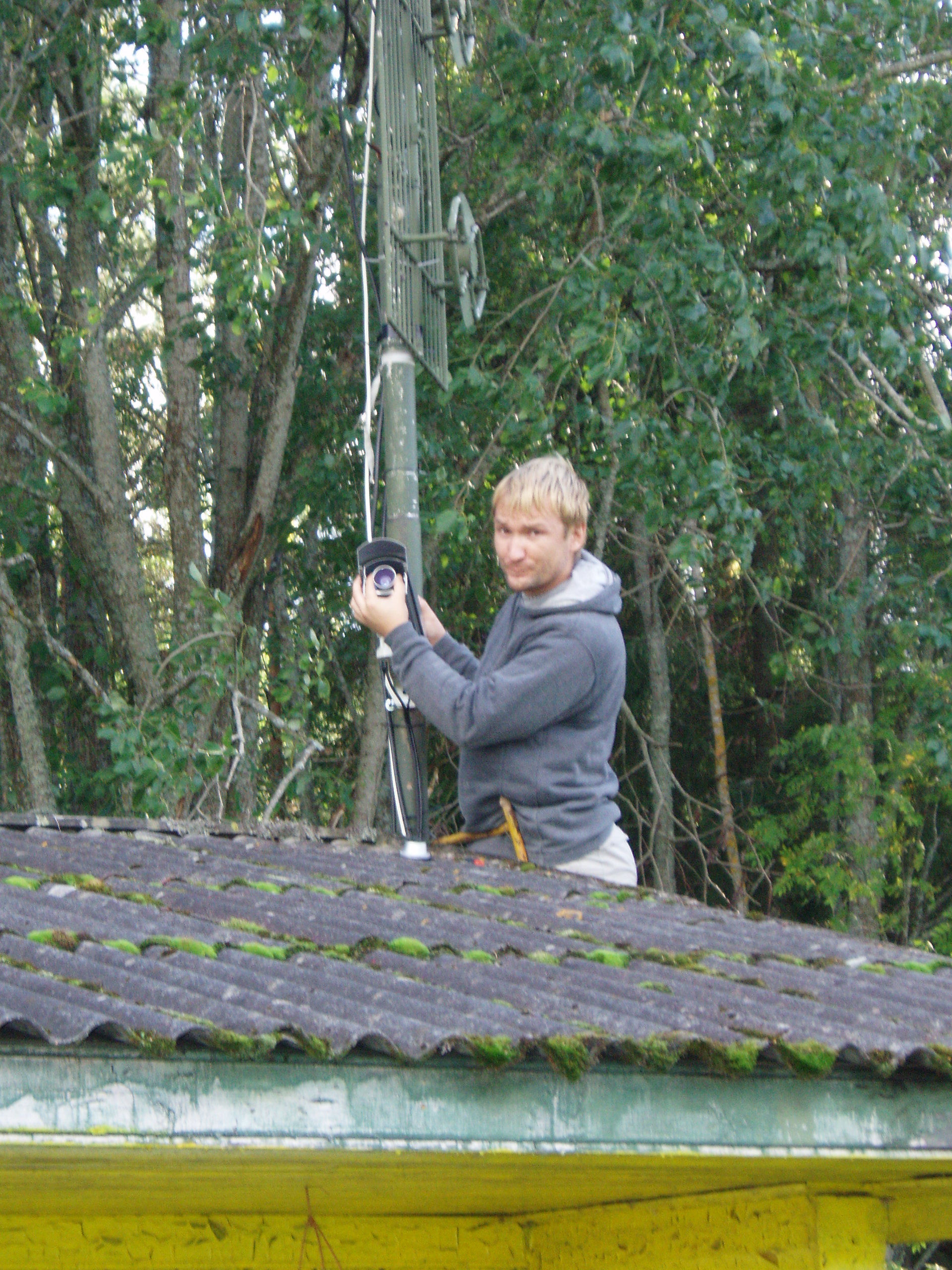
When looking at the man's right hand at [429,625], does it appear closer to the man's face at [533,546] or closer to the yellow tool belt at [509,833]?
the man's face at [533,546]

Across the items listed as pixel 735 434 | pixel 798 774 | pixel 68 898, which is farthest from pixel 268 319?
pixel 68 898

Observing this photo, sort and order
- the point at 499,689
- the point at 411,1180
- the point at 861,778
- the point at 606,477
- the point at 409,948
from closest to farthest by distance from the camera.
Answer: the point at 411,1180
the point at 409,948
the point at 499,689
the point at 606,477
the point at 861,778

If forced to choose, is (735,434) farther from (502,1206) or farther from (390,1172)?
(390,1172)

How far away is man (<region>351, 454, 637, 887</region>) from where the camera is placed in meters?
3.62

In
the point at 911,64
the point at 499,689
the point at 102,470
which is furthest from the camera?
the point at 102,470

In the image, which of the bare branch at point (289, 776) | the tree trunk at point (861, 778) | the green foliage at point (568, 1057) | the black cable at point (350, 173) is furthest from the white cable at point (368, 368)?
the tree trunk at point (861, 778)

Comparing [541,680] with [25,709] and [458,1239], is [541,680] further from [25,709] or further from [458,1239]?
[25,709]

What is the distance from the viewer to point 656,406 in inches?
337

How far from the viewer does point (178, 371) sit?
9.66 m

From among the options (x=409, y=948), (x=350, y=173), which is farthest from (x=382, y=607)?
(x=350, y=173)

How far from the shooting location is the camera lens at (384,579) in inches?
150

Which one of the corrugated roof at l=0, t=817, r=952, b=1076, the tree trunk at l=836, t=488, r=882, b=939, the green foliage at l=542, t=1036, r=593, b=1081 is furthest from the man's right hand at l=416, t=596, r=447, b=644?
the tree trunk at l=836, t=488, r=882, b=939

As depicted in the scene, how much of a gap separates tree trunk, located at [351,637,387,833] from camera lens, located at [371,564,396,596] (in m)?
5.18

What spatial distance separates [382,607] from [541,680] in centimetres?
49
